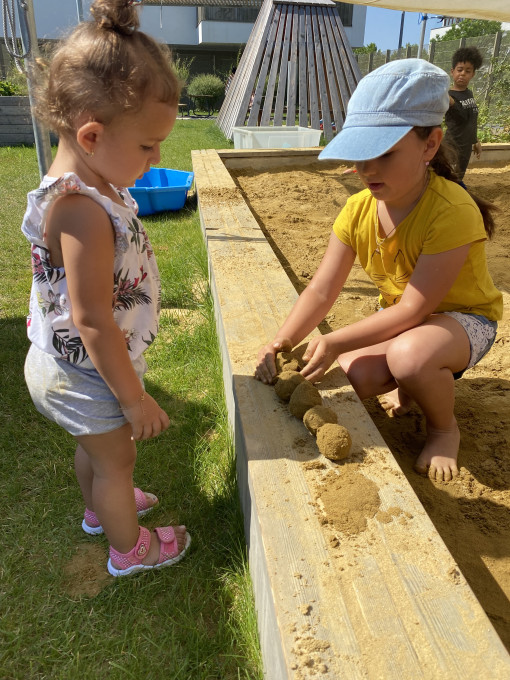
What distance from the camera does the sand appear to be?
152 cm

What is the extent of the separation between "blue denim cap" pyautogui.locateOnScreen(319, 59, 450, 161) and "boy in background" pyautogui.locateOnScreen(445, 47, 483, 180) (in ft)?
11.9

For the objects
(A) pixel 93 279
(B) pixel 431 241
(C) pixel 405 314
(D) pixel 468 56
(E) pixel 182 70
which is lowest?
(E) pixel 182 70

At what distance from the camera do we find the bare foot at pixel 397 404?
2.24m

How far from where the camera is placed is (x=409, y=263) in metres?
1.99

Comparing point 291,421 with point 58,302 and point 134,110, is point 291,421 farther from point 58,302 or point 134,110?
point 134,110

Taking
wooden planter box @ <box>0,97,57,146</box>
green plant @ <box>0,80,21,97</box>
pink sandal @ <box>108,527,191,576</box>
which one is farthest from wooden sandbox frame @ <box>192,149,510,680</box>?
green plant @ <box>0,80,21,97</box>

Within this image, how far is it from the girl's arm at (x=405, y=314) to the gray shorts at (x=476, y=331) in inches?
6.8

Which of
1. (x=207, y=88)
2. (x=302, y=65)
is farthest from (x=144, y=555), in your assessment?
(x=207, y=88)

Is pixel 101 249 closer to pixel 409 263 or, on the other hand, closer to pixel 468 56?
pixel 409 263

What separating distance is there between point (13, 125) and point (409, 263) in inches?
429

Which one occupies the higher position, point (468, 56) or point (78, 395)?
point (468, 56)

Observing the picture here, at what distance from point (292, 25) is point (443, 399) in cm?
1060

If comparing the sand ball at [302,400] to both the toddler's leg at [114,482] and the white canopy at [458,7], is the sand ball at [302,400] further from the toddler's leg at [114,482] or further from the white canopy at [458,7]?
the white canopy at [458,7]

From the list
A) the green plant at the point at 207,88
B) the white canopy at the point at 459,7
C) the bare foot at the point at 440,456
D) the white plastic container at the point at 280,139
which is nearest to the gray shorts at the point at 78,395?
the bare foot at the point at 440,456
